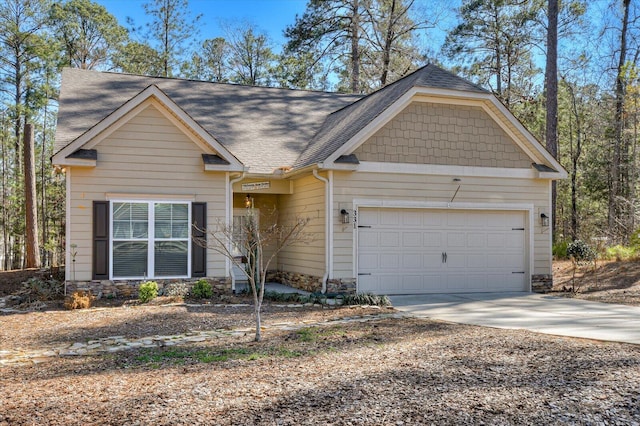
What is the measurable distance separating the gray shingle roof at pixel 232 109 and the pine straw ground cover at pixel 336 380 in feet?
21.5

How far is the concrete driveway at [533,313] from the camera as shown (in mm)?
7988

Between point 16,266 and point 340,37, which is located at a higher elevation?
point 340,37

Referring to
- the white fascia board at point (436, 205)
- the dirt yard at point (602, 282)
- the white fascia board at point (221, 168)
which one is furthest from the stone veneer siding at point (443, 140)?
the dirt yard at point (602, 282)

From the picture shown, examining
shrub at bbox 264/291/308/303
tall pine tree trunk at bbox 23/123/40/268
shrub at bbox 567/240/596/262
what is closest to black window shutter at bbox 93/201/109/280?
shrub at bbox 264/291/308/303

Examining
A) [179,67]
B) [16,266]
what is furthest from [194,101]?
[16,266]

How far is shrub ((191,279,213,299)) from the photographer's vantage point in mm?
11434

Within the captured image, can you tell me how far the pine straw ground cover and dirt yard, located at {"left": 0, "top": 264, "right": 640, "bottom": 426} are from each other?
14 millimetres

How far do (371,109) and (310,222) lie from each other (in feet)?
10.1

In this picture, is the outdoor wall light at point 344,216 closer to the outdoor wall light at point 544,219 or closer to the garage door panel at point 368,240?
the garage door panel at point 368,240

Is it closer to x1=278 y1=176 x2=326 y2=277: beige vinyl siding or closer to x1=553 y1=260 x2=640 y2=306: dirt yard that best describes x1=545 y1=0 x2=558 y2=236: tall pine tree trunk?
x1=553 y1=260 x2=640 y2=306: dirt yard

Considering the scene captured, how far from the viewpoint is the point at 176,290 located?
11.3 metres

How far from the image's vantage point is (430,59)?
2752 centimetres

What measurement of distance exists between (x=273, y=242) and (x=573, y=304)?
23.7 feet

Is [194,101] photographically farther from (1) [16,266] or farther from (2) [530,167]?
(1) [16,266]
